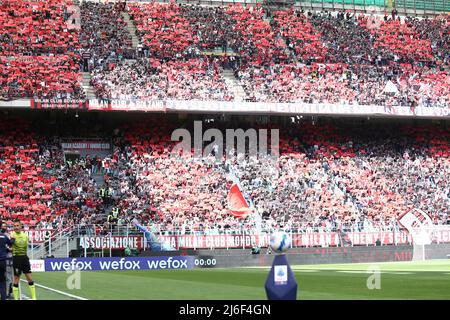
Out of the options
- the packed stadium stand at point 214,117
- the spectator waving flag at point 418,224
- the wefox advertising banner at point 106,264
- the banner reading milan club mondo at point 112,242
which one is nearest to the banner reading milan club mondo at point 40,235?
the packed stadium stand at point 214,117

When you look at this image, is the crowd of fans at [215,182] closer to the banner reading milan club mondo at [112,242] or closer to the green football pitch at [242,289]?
the banner reading milan club mondo at [112,242]

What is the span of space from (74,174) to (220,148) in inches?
396

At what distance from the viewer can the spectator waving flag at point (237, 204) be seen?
49.6 m

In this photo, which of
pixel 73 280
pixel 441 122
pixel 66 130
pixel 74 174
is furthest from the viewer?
pixel 441 122

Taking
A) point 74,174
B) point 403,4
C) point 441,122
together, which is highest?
point 403,4

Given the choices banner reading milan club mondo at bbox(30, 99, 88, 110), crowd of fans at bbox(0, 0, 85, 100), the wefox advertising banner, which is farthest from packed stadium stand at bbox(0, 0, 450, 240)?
the wefox advertising banner

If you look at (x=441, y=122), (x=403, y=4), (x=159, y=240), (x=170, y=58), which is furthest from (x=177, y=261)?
(x=403, y=4)

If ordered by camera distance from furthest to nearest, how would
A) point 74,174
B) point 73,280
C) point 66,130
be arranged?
point 66,130
point 74,174
point 73,280

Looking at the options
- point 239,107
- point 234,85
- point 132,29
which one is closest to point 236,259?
point 239,107

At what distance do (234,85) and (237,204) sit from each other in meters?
11.1

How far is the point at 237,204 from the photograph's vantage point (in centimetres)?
5009

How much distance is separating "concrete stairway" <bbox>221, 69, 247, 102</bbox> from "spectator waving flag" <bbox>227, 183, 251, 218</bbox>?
7969mm
